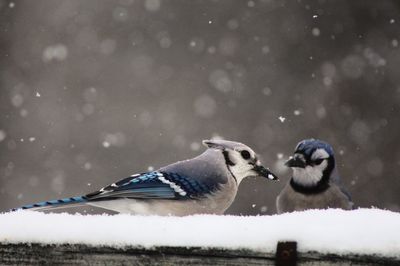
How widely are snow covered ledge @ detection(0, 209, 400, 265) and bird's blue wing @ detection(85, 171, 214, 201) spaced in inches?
16.0

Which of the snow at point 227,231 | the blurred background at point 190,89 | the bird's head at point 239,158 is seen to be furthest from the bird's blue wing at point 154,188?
the blurred background at point 190,89

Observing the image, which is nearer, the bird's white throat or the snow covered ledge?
the snow covered ledge

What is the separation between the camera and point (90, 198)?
254cm

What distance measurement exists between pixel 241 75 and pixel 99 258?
25.8ft

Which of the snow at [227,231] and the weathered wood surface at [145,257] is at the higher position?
the snow at [227,231]

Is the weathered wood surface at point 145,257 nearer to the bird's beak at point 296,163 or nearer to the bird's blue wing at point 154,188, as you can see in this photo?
the bird's blue wing at point 154,188

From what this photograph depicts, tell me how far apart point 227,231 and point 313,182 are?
3.76 feet

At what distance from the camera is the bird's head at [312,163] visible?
3.05 meters

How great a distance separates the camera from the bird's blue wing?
8.39 feet

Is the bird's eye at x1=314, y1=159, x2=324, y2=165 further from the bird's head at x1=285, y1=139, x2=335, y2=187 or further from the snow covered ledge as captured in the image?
the snow covered ledge

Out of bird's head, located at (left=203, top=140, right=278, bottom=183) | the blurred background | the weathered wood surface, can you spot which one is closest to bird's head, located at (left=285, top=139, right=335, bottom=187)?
bird's head, located at (left=203, top=140, right=278, bottom=183)

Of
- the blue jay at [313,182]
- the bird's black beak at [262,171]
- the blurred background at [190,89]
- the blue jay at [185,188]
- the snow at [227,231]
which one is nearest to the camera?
the snow at [227,231]

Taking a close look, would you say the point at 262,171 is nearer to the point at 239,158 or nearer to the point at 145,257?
the point at 239,158

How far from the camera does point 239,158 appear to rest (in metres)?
2.84
